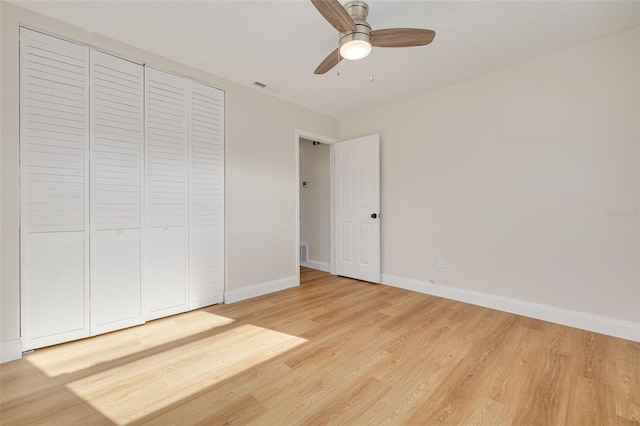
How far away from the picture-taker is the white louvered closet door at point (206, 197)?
2.96m

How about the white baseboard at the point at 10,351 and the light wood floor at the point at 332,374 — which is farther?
the white baseboard at the point at 10,351

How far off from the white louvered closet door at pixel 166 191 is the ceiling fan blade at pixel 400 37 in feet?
6.74

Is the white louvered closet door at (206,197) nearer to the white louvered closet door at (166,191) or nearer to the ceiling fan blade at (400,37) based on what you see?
the white louvered closet door at (166,191)

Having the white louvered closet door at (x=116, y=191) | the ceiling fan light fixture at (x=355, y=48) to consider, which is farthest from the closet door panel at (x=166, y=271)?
the ceiling fan light fixture at (x=355, y=48)

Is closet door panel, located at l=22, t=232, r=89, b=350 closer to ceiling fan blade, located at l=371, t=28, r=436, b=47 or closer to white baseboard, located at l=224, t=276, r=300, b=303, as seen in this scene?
white baseboard, located at l=224, t=276, r=300, b=303

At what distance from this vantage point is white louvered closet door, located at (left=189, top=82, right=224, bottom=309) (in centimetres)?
296

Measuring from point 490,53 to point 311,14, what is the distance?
1812mm

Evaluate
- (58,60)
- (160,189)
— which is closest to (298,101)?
(160,189)

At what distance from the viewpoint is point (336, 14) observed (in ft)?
5.61

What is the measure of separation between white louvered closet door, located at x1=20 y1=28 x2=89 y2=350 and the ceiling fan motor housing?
2212 mm

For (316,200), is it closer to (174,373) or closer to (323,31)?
(323,31)

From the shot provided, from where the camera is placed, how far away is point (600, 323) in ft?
7.93

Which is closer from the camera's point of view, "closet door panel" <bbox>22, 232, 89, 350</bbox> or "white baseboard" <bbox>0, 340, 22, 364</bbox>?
"white baseboard" <bbox>0, 340, 22, 364</bbox>

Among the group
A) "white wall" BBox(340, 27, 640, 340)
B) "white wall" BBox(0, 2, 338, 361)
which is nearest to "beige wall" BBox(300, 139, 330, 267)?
"white wall" BBox(0, 2, 338, 361)
